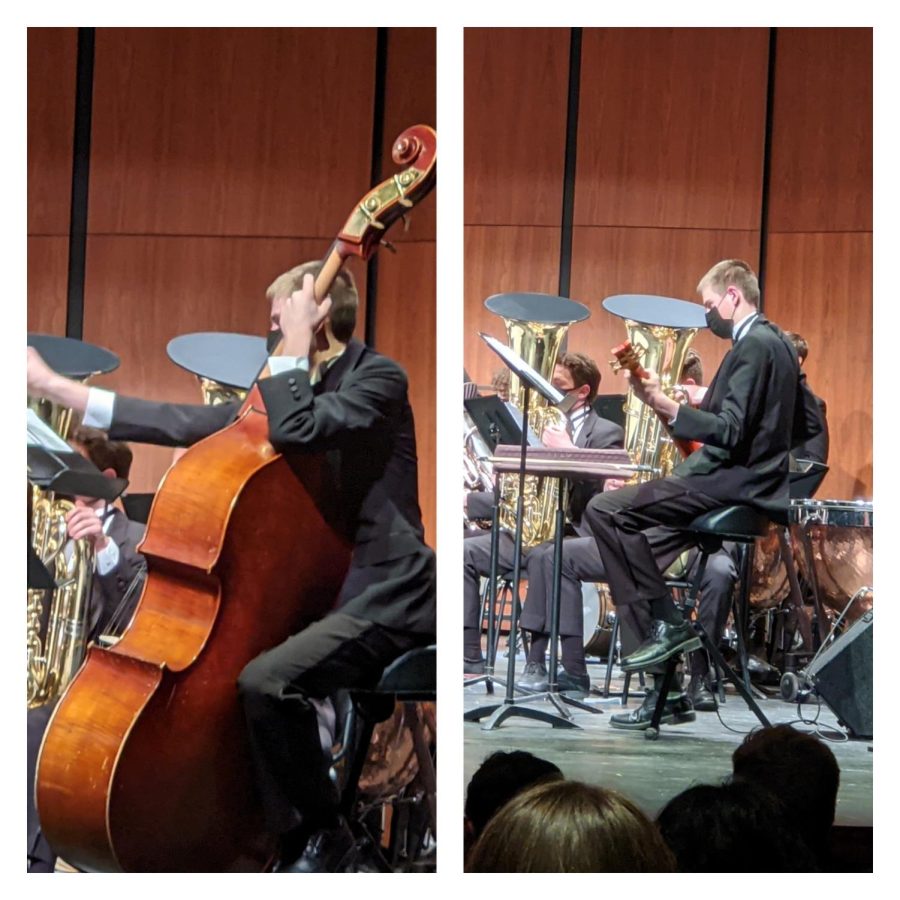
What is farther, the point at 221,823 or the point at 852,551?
the point at 852,551

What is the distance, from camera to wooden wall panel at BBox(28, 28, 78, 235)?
11.8 feet

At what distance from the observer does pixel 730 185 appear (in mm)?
3824

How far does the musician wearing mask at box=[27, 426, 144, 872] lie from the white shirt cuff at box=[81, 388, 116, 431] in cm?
2

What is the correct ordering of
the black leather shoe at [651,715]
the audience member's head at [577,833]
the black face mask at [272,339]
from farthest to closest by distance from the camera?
the black leather shoe at [651,715] → the black face mask at [272,339] → the audience member's head at [577,833]

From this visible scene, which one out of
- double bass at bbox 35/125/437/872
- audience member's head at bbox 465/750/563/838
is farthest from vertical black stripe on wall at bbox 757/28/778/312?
audience member's head at bbox 465/750/563/838

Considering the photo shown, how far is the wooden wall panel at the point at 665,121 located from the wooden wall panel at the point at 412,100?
0.48 m

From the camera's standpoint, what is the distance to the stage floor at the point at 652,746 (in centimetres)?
358

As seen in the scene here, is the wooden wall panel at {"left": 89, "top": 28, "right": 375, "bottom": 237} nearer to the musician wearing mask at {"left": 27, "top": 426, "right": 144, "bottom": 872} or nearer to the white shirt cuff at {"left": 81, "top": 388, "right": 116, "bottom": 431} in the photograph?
the white shirt cuff at {"left": 81, "top": 388, "right": 116, "bottom": 431}

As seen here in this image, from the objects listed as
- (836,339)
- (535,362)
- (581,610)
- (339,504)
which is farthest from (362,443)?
(836,339)

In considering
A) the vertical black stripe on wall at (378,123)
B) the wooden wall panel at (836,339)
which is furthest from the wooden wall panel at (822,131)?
the vertical black stripe on wall at (378,123)

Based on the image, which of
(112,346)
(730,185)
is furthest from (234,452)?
(730,185)

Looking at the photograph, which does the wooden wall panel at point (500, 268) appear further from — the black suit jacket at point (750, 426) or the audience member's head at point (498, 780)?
the audience member's head at point (498, 780)
